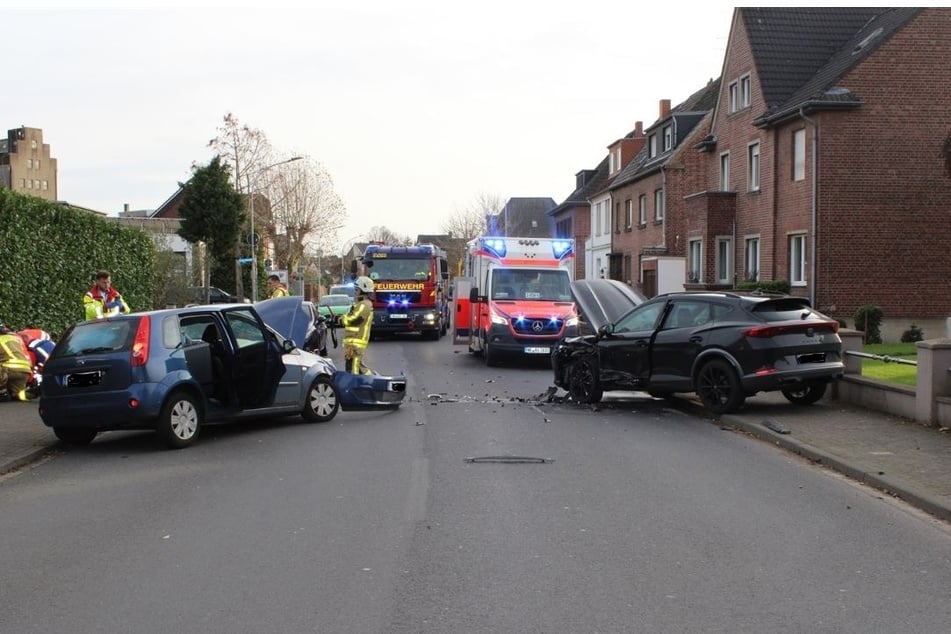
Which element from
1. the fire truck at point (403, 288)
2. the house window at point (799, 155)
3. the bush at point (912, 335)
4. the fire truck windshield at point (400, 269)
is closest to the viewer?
the bush at point (912, 335)

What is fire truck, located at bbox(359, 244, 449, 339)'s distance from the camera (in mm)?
30781

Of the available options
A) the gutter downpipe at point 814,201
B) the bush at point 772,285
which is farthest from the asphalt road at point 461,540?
the bush at point 772,285

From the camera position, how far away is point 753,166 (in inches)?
1222

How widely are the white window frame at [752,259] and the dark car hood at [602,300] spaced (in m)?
8.85

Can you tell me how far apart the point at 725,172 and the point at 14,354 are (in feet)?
83.5

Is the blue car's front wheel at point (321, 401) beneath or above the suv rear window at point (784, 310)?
beneath

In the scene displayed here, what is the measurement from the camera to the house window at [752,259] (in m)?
30.5

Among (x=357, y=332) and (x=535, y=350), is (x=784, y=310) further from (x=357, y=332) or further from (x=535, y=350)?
(x=535, y=350)

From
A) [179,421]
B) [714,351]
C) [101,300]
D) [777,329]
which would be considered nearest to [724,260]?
[714,351]

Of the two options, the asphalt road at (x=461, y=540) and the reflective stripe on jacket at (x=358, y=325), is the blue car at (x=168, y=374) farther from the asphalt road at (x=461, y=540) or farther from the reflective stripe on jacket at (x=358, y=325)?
the reflective stripe on jacket at (x=358, y=325)

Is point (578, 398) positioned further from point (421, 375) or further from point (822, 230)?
point (822, 230)

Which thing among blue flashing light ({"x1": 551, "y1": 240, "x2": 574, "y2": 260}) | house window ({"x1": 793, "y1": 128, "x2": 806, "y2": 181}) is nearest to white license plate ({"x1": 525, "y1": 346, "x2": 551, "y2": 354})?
blue flashing light ({"x1": 551, "y1": 240, "x2": 574, "y2": 260})

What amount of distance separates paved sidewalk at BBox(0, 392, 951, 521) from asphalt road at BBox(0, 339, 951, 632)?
0.22 m

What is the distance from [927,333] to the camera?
26438 millimetres
